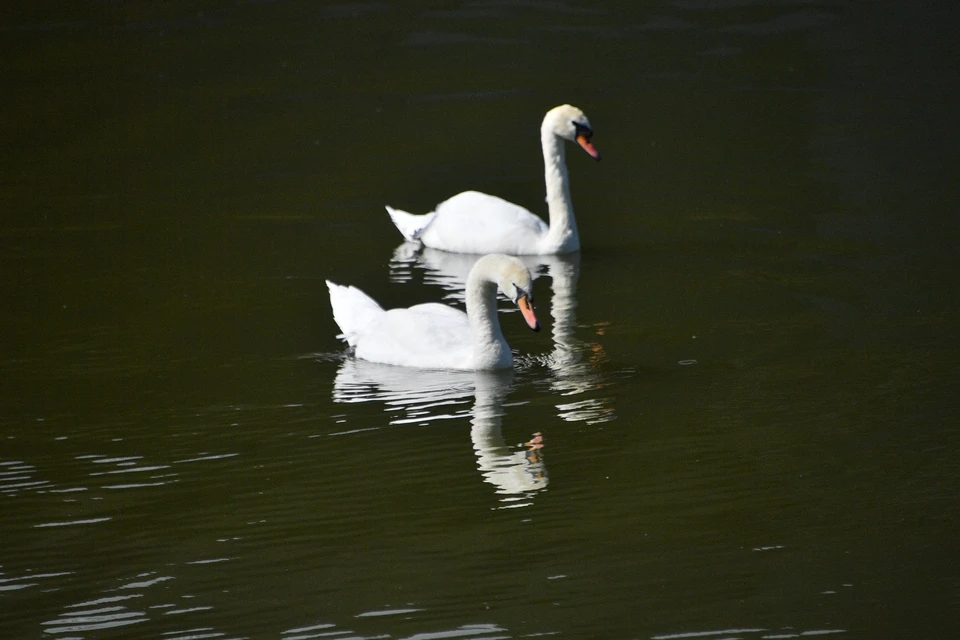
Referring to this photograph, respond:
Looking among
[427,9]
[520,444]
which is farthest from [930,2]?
[520,444]

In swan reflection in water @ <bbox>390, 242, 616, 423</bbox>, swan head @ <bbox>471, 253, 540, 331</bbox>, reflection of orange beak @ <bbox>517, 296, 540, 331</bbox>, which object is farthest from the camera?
swan head @ <bbox>471, 253, 540, 331</bbox>

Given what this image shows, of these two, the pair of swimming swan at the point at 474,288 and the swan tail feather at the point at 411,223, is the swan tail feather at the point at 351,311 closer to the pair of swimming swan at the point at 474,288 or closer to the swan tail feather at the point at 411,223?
the pair of swimming swan at the point at 474,288

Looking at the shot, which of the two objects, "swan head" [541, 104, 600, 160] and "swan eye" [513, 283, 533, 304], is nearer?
"swan eye" [513, 283, 533, 304]

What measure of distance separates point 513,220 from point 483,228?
242 mm

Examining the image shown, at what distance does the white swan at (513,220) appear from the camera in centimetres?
1114

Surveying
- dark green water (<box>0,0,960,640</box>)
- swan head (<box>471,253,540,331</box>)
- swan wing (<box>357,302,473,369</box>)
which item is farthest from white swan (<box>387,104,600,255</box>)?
swan head (<box>471,253,540,331</box>)

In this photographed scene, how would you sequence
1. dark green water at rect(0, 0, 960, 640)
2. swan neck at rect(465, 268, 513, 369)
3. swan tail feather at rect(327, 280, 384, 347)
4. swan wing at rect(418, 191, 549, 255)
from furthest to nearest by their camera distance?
swan wing at rect(418, 191, 549, 255), swan tail feather at rect(327, 280, 384, 347), swan neck at rect(465, 268, 513, 369), dark green water at rect(0, 0, 960, 640)

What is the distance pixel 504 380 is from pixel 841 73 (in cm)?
1060

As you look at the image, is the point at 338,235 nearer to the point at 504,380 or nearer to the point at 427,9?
the point at 504,380

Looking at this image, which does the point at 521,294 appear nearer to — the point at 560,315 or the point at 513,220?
the point at 560,315

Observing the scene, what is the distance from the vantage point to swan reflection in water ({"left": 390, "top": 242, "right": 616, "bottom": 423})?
746cm

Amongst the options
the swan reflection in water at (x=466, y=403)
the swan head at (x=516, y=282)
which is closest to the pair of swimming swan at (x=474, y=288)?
the swan head at (x=516, y=282)

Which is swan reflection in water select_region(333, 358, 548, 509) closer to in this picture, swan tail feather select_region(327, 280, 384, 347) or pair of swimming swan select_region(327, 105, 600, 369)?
pair of swimming swan select_region(327, 105, 600, 369)

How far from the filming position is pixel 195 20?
65.9 feet
